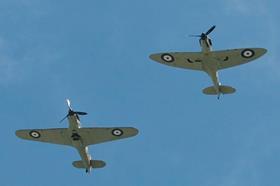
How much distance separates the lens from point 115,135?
80.9 metres

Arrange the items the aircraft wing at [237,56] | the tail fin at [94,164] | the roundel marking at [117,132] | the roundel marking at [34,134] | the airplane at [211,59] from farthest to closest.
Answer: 1. the roundel marking at [34,134]
2. the tail fin at [94,164]
3. the roundel marking at [117,132]
4. the aircraft wing at [237,56]
5. the airplane at [211,59]

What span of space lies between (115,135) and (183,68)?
25.5 feet

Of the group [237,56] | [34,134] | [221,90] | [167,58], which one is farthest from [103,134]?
[237,56]

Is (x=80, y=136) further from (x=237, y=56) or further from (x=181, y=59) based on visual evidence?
(x=237, y=56)

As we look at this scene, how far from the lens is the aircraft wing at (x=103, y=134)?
262ft

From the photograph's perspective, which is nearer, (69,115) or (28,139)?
(69,115)

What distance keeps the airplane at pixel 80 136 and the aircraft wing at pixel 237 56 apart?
28.9 ft

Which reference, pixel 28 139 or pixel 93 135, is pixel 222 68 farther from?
pixel 28 139

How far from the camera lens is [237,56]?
79.9 m

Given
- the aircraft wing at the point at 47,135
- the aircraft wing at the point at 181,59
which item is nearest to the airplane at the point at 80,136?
the aircraft wing at the point at 47,135

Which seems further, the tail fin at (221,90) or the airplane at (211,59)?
the tail fin at (221,90)

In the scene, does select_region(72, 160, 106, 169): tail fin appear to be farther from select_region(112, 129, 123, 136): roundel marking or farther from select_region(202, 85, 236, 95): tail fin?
select_region(202, 85, 236, 95): tail fin

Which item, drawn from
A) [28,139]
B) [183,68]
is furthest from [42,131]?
[183,68]

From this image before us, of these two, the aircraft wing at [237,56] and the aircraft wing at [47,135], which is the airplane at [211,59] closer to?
the aircraft wing at [237,56]
